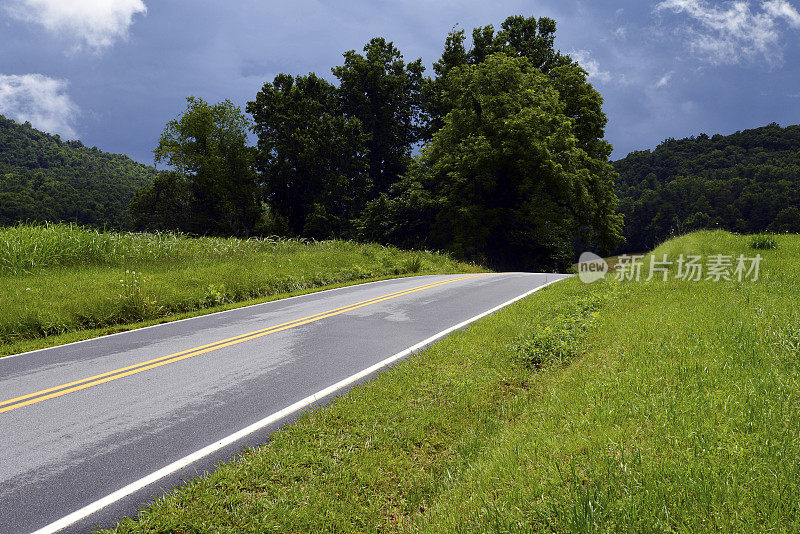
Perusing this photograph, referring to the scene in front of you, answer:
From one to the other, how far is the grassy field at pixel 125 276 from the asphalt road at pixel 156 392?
59.5 inches

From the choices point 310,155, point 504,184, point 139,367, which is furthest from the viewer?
point 310,155

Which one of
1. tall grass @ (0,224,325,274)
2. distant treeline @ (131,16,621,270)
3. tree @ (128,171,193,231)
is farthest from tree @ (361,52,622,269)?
tree @ (128,171,193,231)

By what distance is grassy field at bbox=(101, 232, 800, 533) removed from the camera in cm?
273

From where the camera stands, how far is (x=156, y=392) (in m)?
5.36

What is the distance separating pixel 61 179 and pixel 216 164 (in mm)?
40579

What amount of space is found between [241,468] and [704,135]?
392 ft

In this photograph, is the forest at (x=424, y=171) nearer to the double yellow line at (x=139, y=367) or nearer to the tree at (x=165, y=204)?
the tree at (x=165, y=204)

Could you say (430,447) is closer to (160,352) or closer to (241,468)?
(241,468)

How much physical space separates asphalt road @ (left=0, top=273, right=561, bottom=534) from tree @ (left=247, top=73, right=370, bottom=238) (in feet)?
98.6

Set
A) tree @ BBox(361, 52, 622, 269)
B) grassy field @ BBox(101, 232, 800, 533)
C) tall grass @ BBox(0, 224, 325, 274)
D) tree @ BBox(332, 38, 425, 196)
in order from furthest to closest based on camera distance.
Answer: tree @ BBox(332, 38, 425, 196)
tree @ BBox(361, 52, 622, 269)
tall grass @ BBox(0, 224, 325, 274)
grassy field @ BBox(101, 232, 800, 533)

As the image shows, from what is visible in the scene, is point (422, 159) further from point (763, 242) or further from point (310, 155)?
point (763, 242)

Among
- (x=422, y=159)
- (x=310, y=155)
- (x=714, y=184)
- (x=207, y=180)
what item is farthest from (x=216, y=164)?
(x=714, y=184)

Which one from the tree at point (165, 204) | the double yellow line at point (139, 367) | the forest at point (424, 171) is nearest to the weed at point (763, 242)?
the double yellow line at point (139, 367)

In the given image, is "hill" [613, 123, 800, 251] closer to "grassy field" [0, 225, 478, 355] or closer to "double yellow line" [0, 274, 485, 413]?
"grassy field" [0, 225, 478, 355]
